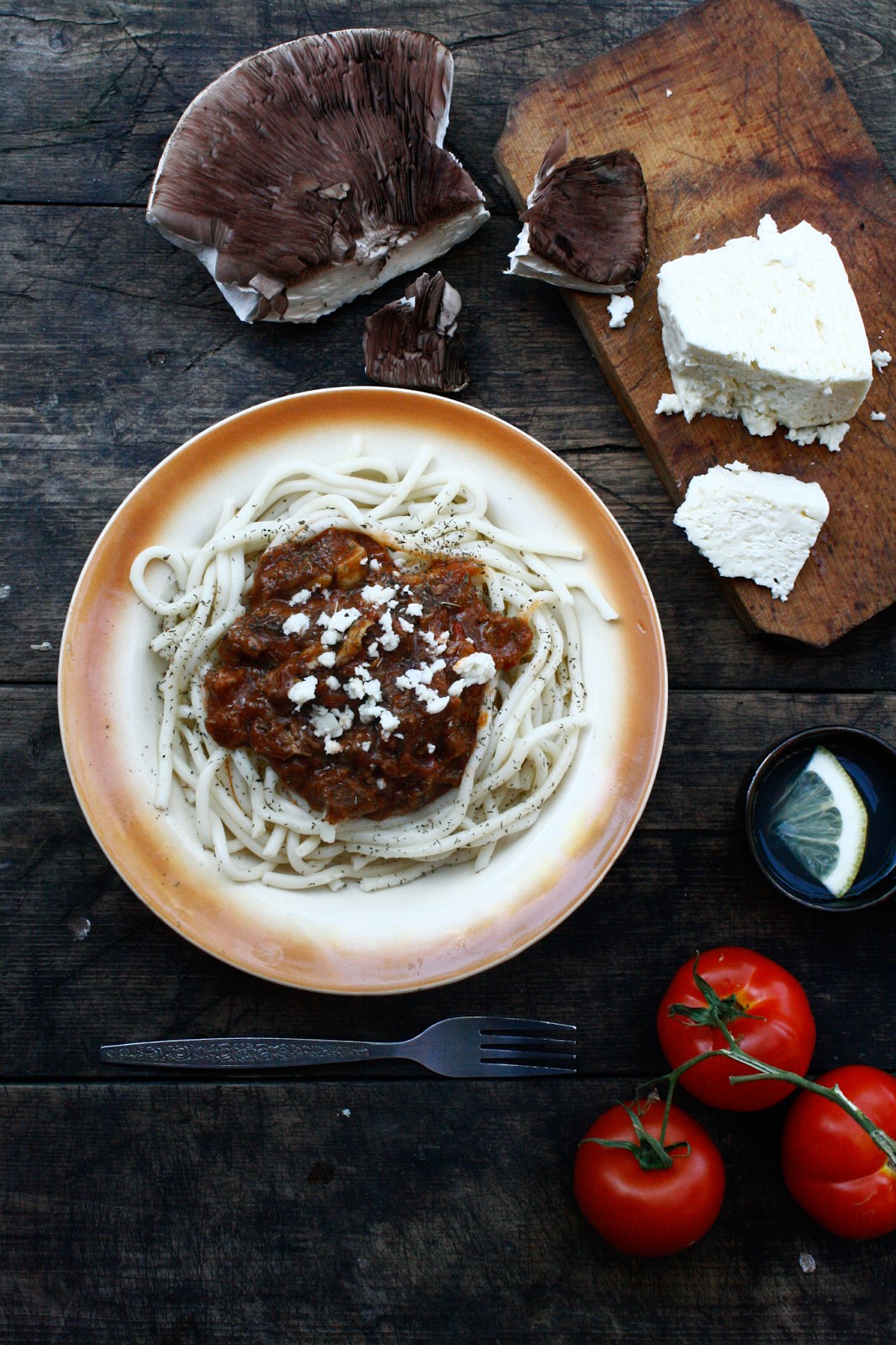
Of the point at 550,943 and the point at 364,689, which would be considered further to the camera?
the point at 550,943

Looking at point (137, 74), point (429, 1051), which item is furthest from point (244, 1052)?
point (137, 74)

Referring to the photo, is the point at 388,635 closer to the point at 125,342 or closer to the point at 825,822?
the point at 125,342

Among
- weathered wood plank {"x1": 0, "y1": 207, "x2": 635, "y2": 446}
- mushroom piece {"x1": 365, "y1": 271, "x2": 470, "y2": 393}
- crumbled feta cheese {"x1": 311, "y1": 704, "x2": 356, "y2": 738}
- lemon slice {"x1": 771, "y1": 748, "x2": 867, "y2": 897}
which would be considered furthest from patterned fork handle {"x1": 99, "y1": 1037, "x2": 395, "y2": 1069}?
mushroom piece {"x1": 365, "y1": 271, "x2": 470, "y2": 393}

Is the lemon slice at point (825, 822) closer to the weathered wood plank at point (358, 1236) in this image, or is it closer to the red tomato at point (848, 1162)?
the red tomato at point (848, 1162)

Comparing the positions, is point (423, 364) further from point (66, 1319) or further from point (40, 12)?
point (66, 1319)

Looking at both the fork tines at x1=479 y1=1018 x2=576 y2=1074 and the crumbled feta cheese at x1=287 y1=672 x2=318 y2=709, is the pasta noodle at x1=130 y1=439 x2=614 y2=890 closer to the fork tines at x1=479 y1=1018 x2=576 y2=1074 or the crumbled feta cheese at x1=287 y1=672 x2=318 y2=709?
the crumbled feta cheese at x1=287 y1=672 x2=318 y2=709

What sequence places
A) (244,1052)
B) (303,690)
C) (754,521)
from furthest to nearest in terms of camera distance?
(754,521)
(244,1052)
(303,690)
